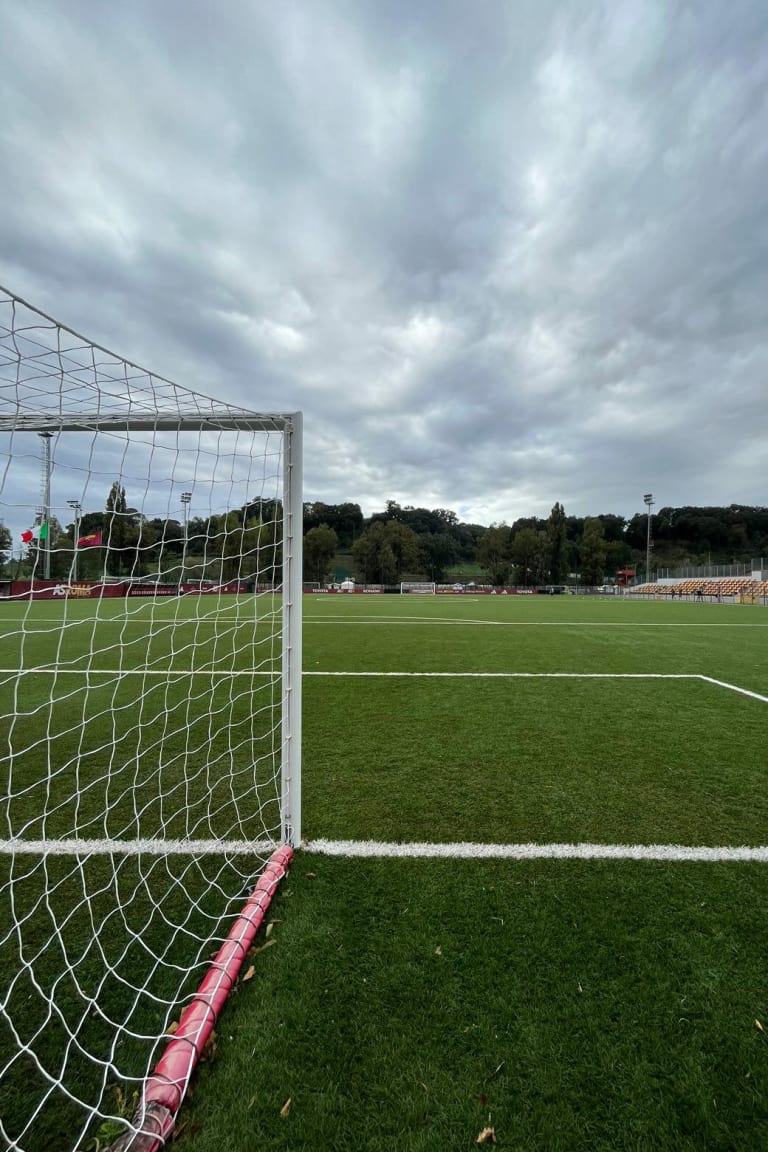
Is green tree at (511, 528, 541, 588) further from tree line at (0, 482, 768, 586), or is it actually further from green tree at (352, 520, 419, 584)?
green tree at (352, 520, 419, 584)

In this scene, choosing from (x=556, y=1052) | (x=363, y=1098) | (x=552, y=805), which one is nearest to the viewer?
(x=363, y=1098)

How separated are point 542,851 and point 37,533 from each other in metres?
2.73

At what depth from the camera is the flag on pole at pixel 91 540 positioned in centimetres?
237

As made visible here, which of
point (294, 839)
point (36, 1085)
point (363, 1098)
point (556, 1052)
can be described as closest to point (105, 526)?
point (294, 839)

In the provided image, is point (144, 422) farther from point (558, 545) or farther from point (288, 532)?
point (558, 545)

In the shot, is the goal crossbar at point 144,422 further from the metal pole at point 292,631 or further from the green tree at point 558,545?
the green tree at point 558,545

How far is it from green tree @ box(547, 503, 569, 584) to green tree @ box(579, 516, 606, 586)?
13.9ft

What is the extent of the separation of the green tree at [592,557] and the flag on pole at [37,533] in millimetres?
70297

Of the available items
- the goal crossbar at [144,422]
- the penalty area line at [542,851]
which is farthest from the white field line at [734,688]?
the goal crossbar at [144,422]

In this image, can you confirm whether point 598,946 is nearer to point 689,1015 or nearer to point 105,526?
point 689,1015

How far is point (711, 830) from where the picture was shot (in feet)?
8.20

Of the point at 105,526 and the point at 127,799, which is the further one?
the point at 127,799

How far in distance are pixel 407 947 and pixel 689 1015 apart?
0.84 meters

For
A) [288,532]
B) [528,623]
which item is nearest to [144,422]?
[288,532]
